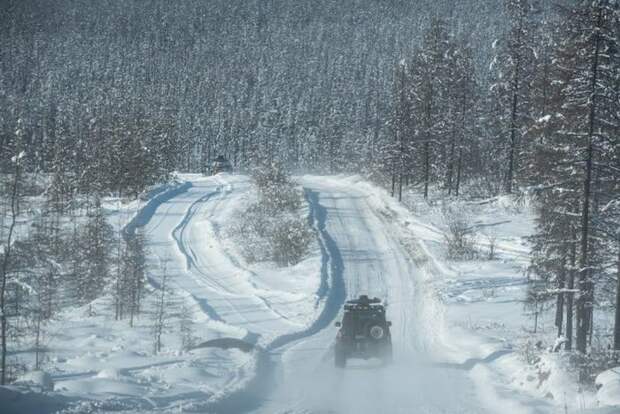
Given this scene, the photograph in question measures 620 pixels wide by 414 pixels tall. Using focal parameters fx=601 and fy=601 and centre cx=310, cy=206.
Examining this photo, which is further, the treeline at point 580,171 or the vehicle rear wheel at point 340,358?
the treeline at point 580,171

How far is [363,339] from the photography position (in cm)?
1634

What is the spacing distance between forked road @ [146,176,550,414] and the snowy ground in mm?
68

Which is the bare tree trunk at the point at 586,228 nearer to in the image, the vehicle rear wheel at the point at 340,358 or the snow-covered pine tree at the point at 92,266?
the vehicle rear wheel at the point at 340,358

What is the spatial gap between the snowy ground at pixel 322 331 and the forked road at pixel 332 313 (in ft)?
0.22

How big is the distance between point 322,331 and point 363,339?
581cm

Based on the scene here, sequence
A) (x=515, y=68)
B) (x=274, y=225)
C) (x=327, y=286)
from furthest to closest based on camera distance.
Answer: (x=515, y=68)
(x=274, y=225)
(x=327, y=286)

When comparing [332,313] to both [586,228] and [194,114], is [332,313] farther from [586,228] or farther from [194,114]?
[194,114]

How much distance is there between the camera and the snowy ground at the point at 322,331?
12.3 m

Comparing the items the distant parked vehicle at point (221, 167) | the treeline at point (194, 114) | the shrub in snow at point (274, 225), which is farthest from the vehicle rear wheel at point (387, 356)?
the distant parked vehicle at point (221, 167)

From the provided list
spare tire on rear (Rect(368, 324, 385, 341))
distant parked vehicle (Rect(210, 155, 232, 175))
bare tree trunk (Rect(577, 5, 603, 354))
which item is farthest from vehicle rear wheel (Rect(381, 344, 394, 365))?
distant parked vehicle (Rect(210, 155, 232, 175))

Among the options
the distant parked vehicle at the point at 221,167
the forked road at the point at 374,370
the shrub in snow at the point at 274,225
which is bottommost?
the forked road at the point at 374,370

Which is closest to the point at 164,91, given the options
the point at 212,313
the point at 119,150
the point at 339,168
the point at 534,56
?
the point at 339,168

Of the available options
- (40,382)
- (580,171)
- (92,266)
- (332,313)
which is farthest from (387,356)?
(92,266)

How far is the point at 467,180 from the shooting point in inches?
2004
